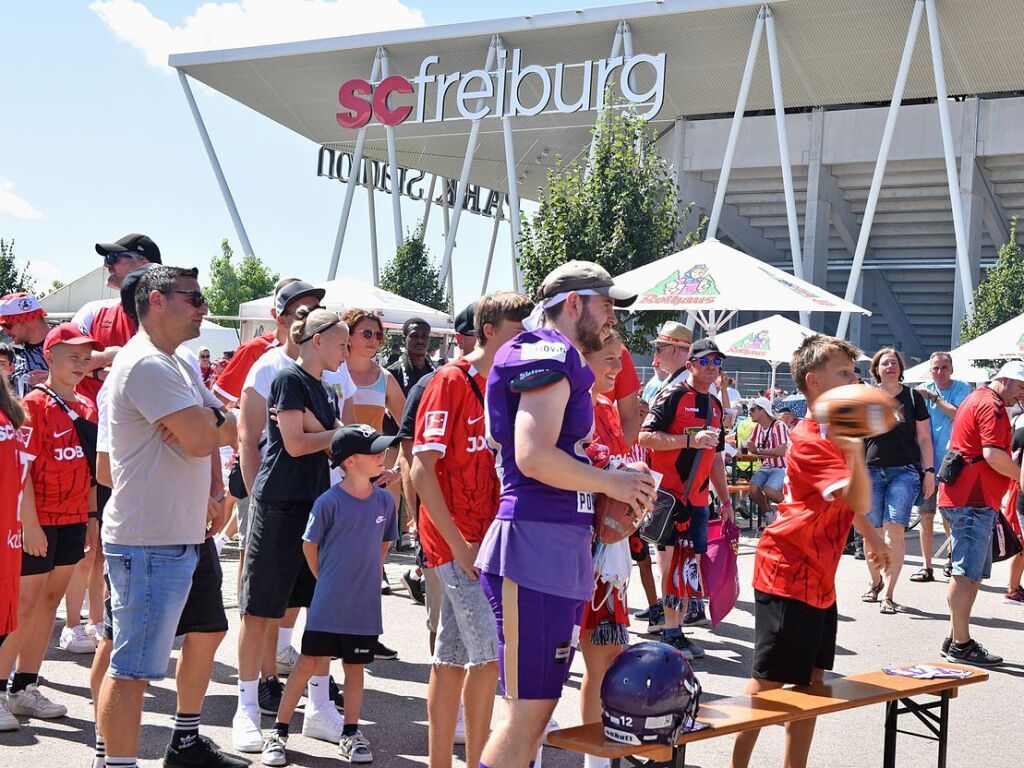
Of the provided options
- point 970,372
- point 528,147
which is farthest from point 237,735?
point 528,147

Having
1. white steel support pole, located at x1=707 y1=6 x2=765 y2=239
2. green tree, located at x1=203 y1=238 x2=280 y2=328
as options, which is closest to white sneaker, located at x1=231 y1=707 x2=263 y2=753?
white steel support pole, located at x1=707 y1=6 x2=765 y2=239

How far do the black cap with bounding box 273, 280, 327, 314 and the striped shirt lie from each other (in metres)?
9.45

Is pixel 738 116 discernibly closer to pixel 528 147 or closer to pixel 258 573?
pixel 528 147

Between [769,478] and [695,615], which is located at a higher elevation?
[769,478]

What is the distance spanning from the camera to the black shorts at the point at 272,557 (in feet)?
17.7

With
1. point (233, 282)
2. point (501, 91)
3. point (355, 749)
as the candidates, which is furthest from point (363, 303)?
point (233, 282)

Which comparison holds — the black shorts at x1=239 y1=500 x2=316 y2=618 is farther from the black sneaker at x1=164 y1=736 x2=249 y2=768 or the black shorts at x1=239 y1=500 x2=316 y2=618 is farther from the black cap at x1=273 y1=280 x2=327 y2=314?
the black cap at x1=273 y1=280 x2=327 y2=314

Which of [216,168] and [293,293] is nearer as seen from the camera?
[293,293]

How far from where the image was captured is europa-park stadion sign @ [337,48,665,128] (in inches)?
1310

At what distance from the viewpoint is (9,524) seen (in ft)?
15.6

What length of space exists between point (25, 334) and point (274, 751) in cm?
357

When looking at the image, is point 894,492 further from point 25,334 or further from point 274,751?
point 25,334

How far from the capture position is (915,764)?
5.50 meters

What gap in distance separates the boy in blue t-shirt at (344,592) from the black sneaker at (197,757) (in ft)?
0.77
